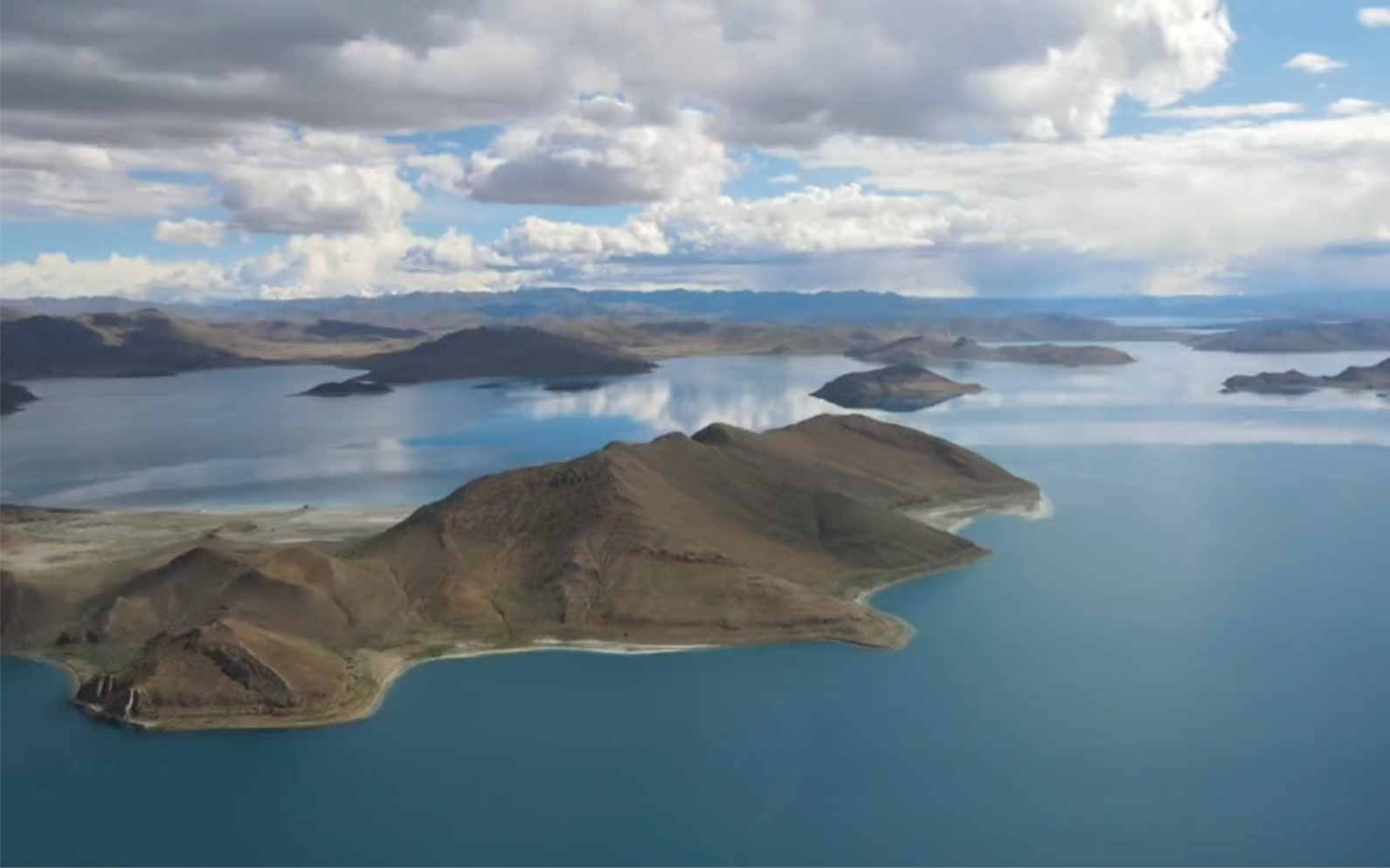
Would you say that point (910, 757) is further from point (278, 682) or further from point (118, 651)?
point (118, 651)

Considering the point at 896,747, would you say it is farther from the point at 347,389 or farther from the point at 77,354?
the point at 77,354

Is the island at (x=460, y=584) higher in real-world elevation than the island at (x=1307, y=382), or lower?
lower

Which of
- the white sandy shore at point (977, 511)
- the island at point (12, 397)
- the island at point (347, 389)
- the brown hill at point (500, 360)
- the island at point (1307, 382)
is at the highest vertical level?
the island at point (1307, 382)

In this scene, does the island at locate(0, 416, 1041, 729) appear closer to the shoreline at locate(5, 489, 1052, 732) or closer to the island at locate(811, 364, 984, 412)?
the shoreline at locate(5, 489, 1052, 732)

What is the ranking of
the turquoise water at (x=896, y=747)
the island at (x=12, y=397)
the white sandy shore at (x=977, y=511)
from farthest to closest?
the island at (x=12, y=397) < the white sandy shore at (x=977, y=511) < the turquoise water at (x=896, y=747)

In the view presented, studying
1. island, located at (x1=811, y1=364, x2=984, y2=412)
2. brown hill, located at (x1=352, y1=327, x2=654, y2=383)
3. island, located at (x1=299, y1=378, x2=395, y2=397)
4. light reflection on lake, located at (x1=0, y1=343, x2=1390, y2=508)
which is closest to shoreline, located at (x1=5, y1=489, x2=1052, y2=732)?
light reflection on lake, located at (x1=0, y1=343, x2=1390, y2=508)

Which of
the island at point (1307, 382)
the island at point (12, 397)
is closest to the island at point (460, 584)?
the island at point (12, 397)

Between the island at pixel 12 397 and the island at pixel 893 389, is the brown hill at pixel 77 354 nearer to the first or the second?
the island at pixel 12 397
